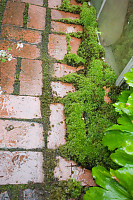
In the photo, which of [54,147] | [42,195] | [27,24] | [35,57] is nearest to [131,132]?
[54,147]

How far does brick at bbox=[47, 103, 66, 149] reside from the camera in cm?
177

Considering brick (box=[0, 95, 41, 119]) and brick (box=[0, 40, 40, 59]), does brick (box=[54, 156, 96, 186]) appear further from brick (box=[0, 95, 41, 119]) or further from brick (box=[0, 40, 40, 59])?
brick (box=[0, 40, 40, 59])

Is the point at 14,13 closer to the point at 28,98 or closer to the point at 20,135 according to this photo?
the point at 28,98

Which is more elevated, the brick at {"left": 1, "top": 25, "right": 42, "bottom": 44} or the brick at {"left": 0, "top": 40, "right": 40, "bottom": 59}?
the brick at {"left": 1, "top": 25, "right": 42, "bottom": 44}

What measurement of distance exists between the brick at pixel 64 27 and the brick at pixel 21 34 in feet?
0.84

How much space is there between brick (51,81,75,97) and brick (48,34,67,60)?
1.29ft

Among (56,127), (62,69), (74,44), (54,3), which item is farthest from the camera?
(54,3)

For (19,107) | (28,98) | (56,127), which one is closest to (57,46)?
(28,98)

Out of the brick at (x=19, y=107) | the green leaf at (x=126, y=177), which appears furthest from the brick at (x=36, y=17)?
the green leaf at (x=126, y=177)

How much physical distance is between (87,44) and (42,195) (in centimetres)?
184

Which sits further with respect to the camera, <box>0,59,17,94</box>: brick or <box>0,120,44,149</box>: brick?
<box>0,59,17,94</box>: brick

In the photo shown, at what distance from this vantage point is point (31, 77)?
212cm

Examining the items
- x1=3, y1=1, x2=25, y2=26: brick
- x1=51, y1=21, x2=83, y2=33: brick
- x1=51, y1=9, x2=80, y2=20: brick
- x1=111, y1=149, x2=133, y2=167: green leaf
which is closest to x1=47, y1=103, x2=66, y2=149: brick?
x1=111, y1=149, x2=133, y2=167: green leaf

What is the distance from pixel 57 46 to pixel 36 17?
59cm
